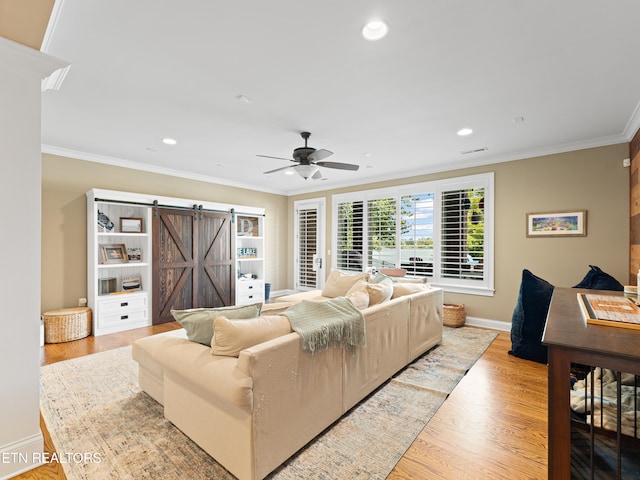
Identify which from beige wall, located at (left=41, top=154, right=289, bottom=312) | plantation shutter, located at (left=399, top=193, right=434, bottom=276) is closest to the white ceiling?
beige wall, located at (left=41, top=154, right=289, bottom=312)

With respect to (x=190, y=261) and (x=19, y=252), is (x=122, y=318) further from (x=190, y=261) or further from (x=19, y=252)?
(x=19, y=252)

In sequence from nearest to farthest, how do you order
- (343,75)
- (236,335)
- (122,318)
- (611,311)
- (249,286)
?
(611,311)
(236,335)
(343,75)
(122,318)
(249,286)

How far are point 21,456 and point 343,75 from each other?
3.39 m

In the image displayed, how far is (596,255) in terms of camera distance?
405 centimetres

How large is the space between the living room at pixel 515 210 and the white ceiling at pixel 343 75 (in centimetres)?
25

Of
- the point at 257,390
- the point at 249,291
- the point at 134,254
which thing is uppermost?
the point at 134,254

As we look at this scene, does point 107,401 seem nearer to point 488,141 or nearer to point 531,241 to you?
point 488,141

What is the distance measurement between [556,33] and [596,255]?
3.37m

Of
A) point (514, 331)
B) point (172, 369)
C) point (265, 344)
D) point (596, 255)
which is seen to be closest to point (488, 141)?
point (596, 255)

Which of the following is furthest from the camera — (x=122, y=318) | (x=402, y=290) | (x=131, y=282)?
(x=131, y=282)

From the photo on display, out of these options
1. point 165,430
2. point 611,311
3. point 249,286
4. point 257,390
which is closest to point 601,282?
point 611,311

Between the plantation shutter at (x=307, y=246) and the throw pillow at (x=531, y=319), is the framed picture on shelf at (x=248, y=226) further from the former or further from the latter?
the throw pillow at (x=531, y=319)

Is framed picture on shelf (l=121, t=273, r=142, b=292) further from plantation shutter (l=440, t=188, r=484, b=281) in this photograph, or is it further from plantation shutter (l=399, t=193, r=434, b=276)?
plantation shutter (l=440, t=188, r=484, b=281)

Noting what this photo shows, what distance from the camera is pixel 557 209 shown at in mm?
4344
